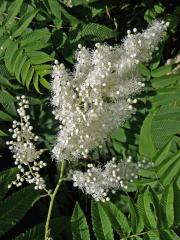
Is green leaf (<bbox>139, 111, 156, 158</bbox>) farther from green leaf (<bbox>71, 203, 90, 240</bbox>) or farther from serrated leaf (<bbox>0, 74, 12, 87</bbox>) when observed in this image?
serrated leaf (<bbox>0, 74, 12, 87</bbox>)

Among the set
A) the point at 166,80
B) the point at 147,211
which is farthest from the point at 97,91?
the point at 147,211

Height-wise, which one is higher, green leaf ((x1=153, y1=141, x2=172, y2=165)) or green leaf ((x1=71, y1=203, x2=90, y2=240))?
green leaf ((x1=153, y1=141, x2=172, y2=165))

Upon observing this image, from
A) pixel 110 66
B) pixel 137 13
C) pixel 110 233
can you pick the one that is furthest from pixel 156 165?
pixel 137 13

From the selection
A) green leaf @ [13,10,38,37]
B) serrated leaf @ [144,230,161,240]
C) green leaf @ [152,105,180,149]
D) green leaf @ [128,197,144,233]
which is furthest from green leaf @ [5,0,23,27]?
serrated leaf @ [144,230,161,240]

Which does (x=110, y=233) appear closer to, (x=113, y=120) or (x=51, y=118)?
(x=113, y=120)

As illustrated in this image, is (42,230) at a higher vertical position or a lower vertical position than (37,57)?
lower

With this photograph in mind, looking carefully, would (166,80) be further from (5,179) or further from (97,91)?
(5,179)
